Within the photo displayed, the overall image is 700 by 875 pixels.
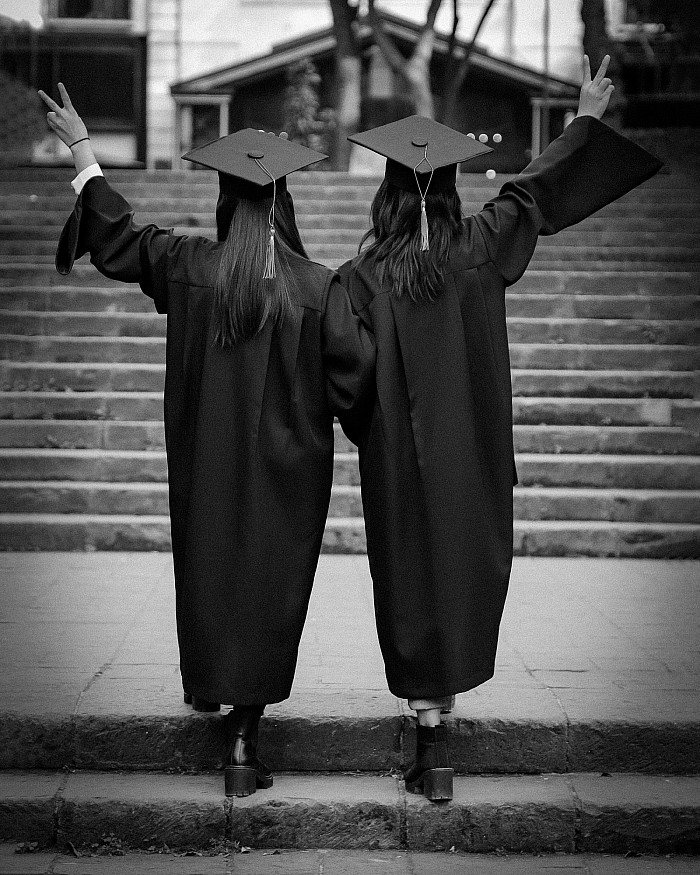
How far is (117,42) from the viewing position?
64.8 ft

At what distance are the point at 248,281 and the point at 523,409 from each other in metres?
4.25

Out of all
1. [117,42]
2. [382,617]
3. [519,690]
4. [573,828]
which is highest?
[117,42]

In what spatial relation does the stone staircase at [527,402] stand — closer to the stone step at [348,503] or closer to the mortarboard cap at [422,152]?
the stone step at [348,503]

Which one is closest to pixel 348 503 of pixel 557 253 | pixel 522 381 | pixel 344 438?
pixel 344 438

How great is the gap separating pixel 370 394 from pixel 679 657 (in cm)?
183

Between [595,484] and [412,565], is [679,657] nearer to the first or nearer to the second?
[412,565]

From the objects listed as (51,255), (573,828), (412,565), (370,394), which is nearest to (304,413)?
(370,394)

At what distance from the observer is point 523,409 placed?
23.8ft

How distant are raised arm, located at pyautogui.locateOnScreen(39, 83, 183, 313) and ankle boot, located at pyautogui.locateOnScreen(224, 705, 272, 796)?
4.40 ft

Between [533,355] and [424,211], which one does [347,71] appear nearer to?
[533,355]

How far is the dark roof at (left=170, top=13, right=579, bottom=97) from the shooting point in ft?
62.4

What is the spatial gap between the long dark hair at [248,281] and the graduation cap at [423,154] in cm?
35

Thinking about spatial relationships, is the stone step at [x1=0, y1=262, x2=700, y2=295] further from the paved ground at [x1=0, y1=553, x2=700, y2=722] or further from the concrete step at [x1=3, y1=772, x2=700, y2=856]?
the concrete step at [x1=3, y1=772, x2=700, y2=856]

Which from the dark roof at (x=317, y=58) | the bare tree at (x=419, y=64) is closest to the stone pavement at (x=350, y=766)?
the bare tree at (x=419, y=64)
